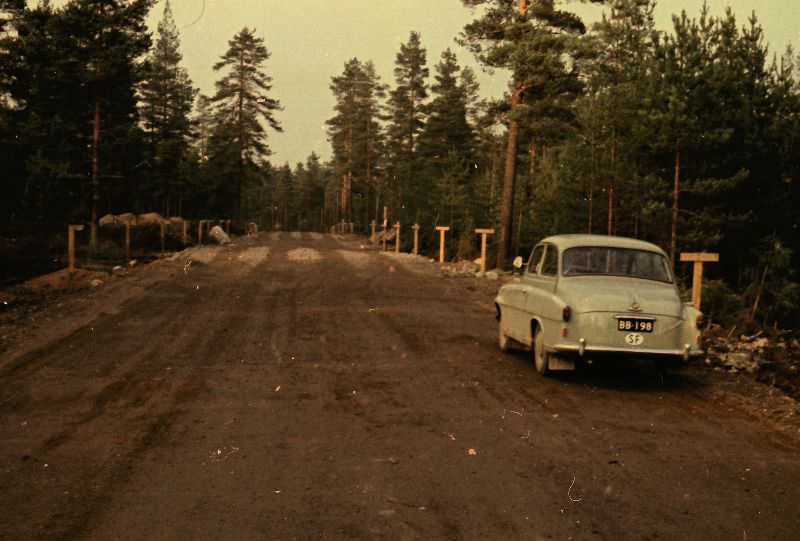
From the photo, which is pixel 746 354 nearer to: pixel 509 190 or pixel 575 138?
pixel 509 190

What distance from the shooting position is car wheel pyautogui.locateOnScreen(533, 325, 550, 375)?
29.5 feet

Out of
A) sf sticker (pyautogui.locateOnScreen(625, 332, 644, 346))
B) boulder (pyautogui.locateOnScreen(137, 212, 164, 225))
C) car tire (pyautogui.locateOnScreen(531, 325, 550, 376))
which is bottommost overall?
car tire (pyautogui.locateOnScreen(531, 325, 550, 376))

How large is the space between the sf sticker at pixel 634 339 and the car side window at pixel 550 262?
60.1 inches

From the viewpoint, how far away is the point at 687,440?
254 inches

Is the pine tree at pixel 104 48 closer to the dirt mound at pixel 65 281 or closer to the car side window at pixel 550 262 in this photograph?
the dirt mound at pixel 65 281

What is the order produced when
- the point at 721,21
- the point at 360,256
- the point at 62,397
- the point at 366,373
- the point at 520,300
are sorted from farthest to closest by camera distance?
the point at 360,256 < the point at 721,21 < the point at 520,300 < the point at 366,373 < the point at 62,397

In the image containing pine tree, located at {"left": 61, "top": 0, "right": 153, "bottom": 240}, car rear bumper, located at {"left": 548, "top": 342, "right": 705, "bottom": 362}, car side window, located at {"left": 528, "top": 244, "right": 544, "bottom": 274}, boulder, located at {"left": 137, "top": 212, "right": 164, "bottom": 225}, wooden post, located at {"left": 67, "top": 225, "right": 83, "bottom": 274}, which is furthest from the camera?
boulder, located at {"left": 137, "top": 212, "right": 164, "bottom": 225}

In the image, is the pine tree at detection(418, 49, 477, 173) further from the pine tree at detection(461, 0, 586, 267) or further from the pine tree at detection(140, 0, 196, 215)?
the pine tree at detection(461, 0, 586, 267)

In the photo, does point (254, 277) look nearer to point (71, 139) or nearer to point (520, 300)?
point (520, 300)

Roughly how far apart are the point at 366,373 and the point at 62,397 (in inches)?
146

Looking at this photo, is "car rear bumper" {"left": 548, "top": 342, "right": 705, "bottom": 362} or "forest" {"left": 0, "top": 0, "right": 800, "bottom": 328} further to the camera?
"forest" {"left": 0, "top": 0, "right": 800, "bottom": 328}

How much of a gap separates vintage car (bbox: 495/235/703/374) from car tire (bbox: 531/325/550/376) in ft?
0.04

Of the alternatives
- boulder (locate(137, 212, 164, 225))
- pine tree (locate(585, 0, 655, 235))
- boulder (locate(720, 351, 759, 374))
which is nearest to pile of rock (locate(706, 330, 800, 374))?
boulder (locate(720, 351, 759, 374))

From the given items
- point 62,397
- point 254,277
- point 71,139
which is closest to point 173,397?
point 62,397
